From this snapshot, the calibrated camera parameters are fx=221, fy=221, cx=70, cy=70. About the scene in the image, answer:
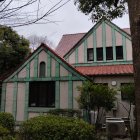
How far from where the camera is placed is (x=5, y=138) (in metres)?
6.18

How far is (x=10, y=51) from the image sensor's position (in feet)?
67.1

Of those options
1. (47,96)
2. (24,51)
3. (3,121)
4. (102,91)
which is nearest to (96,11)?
(102,91)

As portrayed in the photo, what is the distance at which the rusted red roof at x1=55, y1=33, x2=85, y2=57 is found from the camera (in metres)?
22.9

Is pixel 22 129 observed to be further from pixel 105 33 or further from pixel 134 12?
pixel 105 33

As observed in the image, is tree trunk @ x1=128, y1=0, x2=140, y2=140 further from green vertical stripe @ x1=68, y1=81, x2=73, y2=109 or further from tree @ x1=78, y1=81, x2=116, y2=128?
green vertical stripe @ x1=68, y1=81, x2=73, y2=109

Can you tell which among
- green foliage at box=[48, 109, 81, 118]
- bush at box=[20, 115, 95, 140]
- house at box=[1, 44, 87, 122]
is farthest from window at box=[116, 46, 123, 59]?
bush at box=[20, 115, 95, 140]

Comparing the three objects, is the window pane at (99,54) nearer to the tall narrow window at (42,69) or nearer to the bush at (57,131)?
the tall narrow window at (42,69)

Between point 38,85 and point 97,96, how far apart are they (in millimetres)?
5294

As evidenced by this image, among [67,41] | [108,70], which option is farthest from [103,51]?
[67,41]

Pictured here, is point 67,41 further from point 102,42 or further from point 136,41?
point 136,41

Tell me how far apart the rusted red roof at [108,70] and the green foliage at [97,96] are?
5261 mm

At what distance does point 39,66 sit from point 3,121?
15.2 feet

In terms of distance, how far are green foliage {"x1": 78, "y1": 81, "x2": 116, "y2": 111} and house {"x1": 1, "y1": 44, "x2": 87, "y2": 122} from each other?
8.59 ft

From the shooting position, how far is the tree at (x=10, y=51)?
20.2 metres
